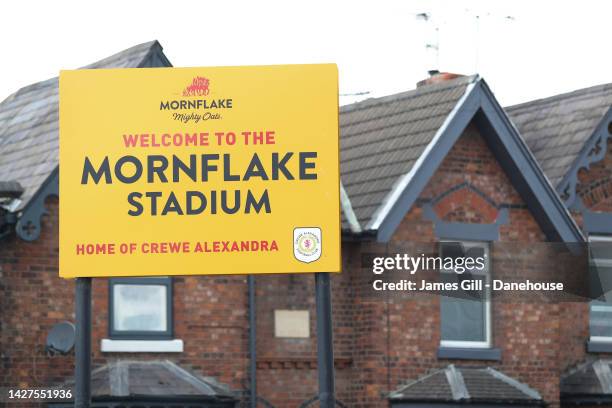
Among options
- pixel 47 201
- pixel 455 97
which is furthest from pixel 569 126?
pixel 47 201

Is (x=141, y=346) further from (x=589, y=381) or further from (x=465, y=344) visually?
(x=589, y=381)

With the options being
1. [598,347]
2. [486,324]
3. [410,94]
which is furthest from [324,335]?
[598,347]

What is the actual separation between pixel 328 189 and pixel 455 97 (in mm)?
6917

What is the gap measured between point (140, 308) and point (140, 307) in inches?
0.6

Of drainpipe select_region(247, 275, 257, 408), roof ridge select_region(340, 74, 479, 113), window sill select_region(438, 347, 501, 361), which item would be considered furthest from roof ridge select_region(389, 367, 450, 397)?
roof ridge select_region(340, 74, 479, 113)

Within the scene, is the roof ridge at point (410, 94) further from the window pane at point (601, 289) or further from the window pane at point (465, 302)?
the window pane at point (601, 289)

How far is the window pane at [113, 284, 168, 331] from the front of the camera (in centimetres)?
2528

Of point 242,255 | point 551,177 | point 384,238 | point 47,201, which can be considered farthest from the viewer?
point 551,177

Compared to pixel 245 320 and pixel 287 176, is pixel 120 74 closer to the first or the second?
pixel 287 176

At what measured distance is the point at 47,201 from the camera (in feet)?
81.0

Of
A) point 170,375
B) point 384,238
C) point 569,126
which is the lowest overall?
point 170,375

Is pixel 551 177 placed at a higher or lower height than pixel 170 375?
higher

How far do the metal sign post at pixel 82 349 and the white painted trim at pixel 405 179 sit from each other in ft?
21.2

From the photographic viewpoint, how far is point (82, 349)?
20.7 metres
